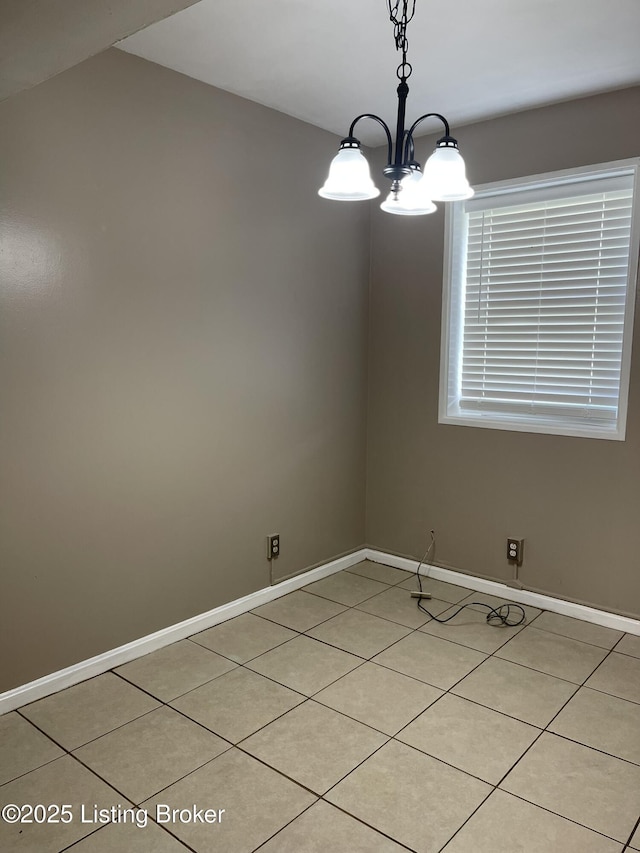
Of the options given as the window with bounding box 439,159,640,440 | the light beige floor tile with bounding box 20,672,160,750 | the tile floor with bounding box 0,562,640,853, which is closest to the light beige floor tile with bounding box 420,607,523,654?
the tile floor with bounding box 0,562,640,853

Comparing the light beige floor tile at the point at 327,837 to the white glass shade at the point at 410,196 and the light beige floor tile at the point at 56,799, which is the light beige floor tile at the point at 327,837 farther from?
the white glass shade at the point at 410,196

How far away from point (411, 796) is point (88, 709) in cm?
127

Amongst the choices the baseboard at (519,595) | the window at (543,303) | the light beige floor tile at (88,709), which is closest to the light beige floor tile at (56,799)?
the light beige floor tile at (88,709)

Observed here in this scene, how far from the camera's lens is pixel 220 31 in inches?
96.3

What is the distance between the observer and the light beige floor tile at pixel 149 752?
2.07m

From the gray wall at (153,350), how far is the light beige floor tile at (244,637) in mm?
141

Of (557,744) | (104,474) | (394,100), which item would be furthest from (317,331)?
(557,744)

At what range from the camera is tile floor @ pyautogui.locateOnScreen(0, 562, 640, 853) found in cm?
187

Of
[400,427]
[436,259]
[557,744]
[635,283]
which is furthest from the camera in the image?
[400,427]

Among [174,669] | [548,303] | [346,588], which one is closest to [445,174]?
[548,303]

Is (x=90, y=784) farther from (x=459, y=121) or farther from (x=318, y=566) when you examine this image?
(x=459, y=121)

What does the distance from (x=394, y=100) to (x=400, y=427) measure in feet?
5.93

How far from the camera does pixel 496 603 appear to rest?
11.6ft

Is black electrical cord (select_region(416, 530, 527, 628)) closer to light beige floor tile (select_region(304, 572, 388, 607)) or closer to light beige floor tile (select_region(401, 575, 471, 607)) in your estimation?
light beige floor tile (select_region(401, 575, 471, 607))
